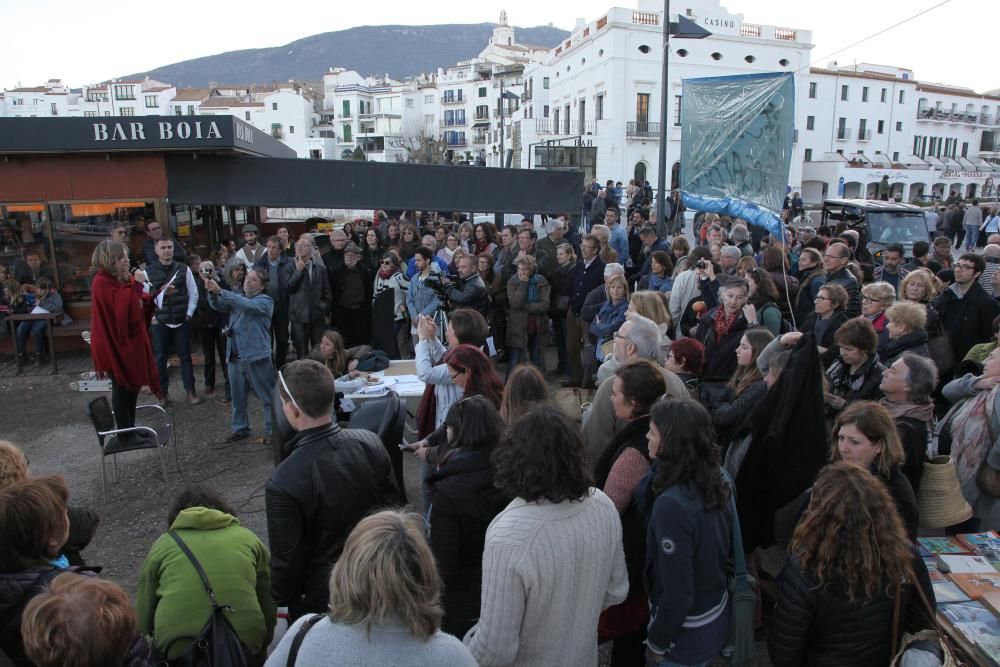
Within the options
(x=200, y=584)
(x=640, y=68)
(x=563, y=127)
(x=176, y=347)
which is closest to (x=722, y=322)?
(x=200, y=584)

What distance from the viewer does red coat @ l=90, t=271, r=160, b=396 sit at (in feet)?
20.0

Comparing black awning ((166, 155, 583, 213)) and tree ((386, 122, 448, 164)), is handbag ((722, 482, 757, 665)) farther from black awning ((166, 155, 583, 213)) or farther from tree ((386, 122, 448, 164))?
tree ((386, 122, 448, 164))

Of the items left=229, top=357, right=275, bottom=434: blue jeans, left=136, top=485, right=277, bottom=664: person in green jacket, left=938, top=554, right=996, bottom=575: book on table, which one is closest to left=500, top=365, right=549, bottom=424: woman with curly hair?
left=136, top=485, right=277, bottom=664: person in green jacket

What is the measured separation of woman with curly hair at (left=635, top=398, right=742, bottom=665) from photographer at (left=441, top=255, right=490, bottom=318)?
472cm

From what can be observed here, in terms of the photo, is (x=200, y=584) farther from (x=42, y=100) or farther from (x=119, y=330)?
(x=42, y=100)

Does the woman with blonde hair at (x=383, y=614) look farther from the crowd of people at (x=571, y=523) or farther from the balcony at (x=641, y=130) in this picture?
the balcony at (x=641, y=130)

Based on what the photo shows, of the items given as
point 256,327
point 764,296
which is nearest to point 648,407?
point 764,296

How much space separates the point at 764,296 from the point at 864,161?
59.2 meters

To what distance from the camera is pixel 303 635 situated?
6.15 feet

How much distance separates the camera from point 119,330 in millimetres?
6207

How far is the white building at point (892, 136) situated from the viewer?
5347 cm

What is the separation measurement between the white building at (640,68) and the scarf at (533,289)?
35987 mm

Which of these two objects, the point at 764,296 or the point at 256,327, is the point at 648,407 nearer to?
the point at 764,296

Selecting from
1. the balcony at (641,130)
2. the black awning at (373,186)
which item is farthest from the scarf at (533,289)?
the balcony at (641,130)
